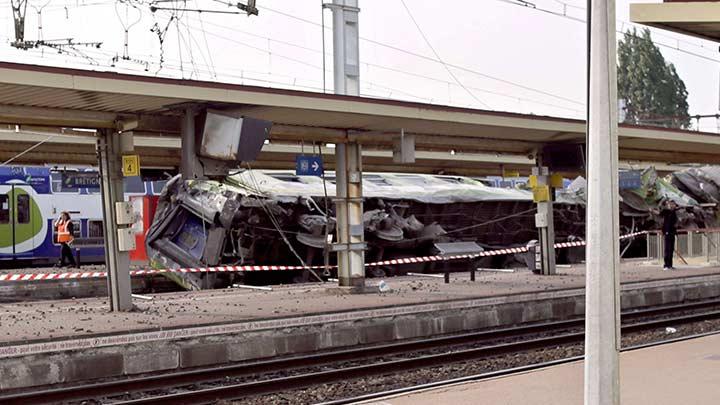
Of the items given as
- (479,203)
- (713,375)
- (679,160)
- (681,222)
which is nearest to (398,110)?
(713,375)

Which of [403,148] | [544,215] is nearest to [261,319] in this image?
[403,148]

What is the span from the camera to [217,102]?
14.1 metres

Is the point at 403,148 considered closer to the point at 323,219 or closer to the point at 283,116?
the point at 283,116

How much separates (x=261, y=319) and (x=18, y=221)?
1839 cm

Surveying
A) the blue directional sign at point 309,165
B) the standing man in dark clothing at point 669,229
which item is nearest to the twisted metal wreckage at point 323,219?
the blue directional sign at point 309,165

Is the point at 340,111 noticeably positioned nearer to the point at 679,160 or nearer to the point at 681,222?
the point at 679,160

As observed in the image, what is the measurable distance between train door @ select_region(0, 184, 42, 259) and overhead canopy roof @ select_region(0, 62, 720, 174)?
37.2ft

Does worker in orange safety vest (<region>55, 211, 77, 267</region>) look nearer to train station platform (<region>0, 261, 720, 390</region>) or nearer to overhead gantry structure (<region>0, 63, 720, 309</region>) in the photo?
overhead gantry structure (<region>0, 63, 720, 309</region>)

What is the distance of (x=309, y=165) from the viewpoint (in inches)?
694

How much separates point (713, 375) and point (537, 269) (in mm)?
13137

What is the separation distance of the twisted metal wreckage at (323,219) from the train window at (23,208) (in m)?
9.04

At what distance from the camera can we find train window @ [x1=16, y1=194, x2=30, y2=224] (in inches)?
1185

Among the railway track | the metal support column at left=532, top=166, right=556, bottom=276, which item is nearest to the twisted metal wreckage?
the metal support column at left=532, top=166, right=556, bottom=276

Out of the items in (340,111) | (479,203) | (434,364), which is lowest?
(434,364)
